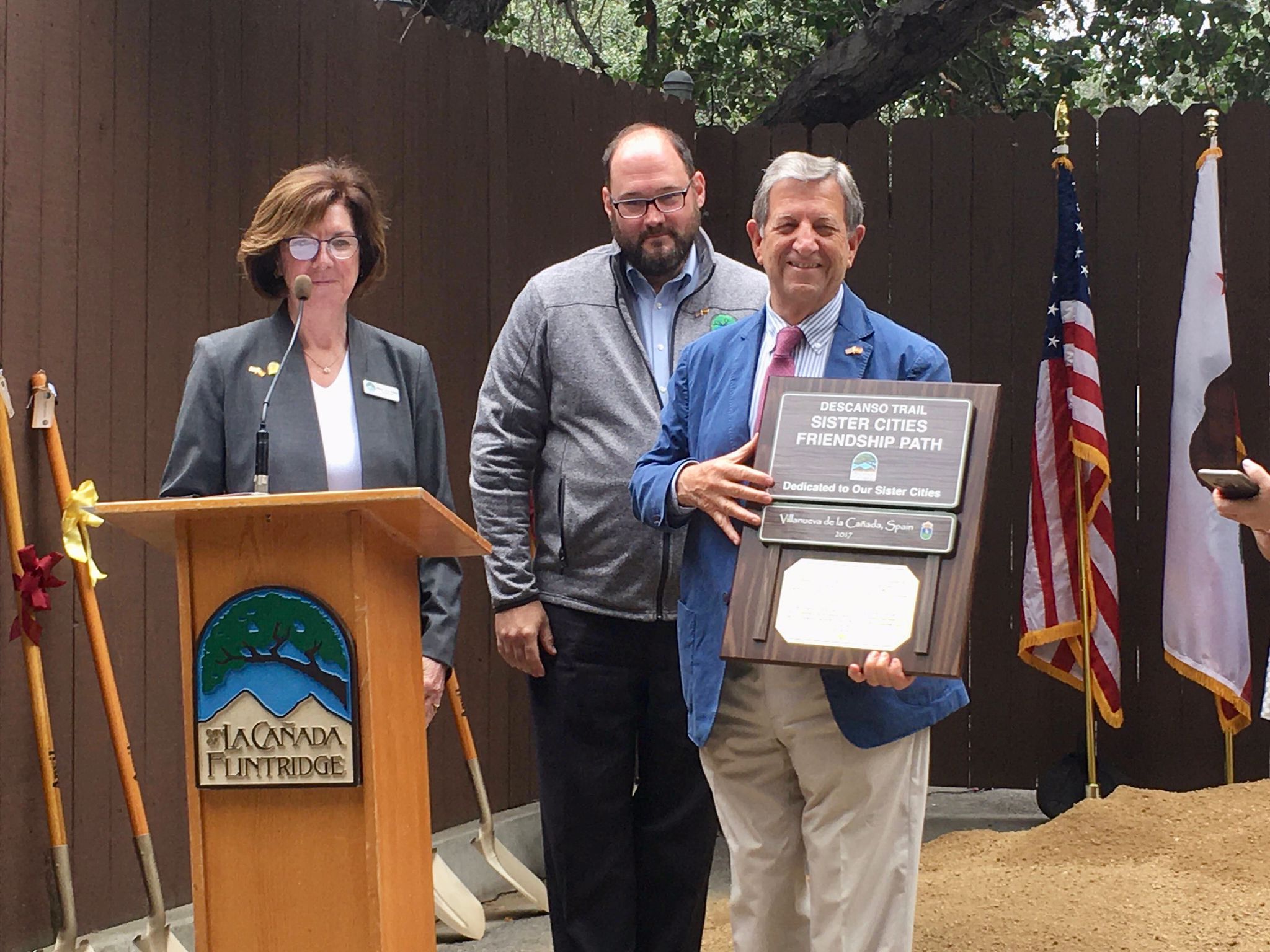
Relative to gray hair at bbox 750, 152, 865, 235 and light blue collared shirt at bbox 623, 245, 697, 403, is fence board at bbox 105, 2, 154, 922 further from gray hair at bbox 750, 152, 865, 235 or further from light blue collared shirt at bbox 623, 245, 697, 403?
gray hair at bbox 750, 152, 865, 235

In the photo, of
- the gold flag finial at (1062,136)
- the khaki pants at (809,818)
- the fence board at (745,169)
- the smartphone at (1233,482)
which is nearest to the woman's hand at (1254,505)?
the smartphone at (1233,482)

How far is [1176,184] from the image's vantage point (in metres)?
5.48

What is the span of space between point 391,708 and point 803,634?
0.64m

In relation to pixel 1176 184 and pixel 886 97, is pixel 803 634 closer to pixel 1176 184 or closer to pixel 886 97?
pixel 1176 184

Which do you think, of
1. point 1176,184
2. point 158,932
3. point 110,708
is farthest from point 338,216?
point 1176,184

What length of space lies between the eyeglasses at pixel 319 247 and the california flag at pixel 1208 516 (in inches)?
134

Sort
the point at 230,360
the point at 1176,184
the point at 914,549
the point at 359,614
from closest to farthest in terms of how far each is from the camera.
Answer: the point at 359,614 → the point at 914,549 → the point at 230,360 → the point at 1176,184

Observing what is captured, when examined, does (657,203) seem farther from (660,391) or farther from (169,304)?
(169,304)

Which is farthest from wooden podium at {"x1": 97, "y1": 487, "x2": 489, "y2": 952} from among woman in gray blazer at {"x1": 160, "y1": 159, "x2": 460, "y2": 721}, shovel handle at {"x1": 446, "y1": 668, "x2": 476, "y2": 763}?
shovel handle at {"x1": 446, "y1": 668, "x2": 476, "y2": 763}

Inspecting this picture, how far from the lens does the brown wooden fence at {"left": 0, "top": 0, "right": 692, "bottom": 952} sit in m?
3.54

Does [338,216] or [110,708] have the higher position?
[338,216]

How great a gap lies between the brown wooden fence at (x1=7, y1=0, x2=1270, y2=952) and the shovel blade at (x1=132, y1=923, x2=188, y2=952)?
18cm

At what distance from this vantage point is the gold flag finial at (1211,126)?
512cm

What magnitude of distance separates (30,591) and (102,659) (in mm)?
229
